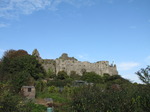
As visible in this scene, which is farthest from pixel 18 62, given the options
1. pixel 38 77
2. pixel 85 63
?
pixel 85 63

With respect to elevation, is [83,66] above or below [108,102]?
above

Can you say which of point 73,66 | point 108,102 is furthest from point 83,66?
point 108,102

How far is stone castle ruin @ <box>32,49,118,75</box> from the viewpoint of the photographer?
189 ft

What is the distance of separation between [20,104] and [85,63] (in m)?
59.3

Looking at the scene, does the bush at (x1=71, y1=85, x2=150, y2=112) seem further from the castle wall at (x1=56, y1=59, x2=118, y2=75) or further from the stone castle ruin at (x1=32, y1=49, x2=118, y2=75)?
the castle wall at (x1=56, y1=59, x2=118, y2=75)

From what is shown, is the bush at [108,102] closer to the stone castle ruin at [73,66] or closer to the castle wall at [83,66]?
the stone castle ruin at [73,66]

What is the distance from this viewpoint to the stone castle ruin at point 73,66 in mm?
57553

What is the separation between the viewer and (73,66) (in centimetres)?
6203

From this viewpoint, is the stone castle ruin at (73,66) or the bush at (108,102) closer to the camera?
the bush at (108,102)

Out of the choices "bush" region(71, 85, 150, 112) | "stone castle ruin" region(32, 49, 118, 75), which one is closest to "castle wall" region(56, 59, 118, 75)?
"stone castle ruin" region(32, 49, 118, 75)

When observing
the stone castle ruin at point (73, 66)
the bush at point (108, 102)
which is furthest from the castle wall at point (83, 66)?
the bush at point (108, 102)

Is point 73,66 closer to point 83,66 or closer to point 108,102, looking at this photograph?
point 83,66

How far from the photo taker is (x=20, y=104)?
5691mm

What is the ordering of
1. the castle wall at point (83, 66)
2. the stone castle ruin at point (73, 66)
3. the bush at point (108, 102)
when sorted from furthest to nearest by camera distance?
the castle wall at point (83, 66) < the stone castle ruin at point (73, 66) < the bush at point (108, 102)
